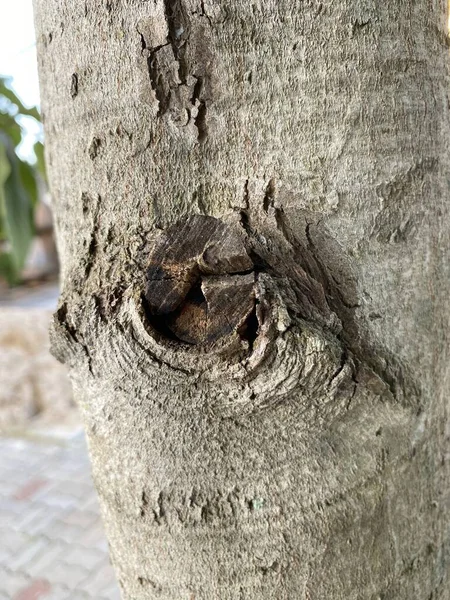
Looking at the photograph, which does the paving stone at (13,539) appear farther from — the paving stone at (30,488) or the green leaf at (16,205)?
the green leaf at (16,205)

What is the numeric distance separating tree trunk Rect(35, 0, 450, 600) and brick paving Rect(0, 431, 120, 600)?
51.1 inches

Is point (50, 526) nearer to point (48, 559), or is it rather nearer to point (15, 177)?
point (48, 559)

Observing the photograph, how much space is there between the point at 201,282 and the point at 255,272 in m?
0.03

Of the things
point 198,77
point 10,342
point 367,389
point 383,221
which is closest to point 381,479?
point 367,389

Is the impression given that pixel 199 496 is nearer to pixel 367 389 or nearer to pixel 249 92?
pixel 367 389

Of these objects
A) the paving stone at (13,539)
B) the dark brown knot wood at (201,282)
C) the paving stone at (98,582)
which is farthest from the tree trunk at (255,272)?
the paving stone at (13,539)

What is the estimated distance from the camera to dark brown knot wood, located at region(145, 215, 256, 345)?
1.08 ft

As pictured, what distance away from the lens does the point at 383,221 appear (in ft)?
1.18

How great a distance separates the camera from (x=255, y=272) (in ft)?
1.10

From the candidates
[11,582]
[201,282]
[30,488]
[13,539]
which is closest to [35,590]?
[11,582]

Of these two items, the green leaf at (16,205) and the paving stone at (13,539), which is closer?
the green leaf at (16,205)

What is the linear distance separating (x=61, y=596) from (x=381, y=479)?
140 cm

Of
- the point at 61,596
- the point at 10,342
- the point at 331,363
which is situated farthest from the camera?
the point at 10,342

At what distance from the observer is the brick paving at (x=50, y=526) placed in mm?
→ 1497
